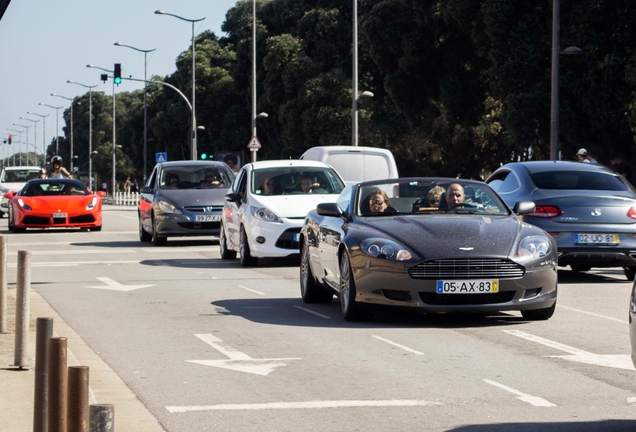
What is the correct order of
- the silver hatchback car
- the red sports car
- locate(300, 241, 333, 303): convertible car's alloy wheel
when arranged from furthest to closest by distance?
the red sports car
the silver hatchback car
locate(300, 241, 333, 303): convertible car's alloy wheel

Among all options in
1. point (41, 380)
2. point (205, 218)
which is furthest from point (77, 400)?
point (205, 218)

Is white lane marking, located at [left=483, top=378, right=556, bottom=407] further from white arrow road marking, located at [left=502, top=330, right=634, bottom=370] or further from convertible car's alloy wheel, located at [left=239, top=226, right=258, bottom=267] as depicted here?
convertible car's alloy wheel, located at [left=239, top=226, right=258, bottom=267]

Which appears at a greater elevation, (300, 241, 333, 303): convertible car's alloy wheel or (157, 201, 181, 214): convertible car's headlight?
(157, 201, 181, 214): convertible car's headlight

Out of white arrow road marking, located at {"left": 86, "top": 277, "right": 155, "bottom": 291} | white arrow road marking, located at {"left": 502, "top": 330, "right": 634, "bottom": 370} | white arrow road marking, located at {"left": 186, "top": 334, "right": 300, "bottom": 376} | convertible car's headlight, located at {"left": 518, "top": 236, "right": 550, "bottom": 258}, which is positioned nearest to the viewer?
white arrow road marking, located at {"left": 186, "top": 334, "right": 300, "bottom": 376}

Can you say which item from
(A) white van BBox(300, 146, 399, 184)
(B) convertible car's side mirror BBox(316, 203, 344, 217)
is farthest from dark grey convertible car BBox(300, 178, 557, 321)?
(A) white van BBox(300, 146, 399, 184)

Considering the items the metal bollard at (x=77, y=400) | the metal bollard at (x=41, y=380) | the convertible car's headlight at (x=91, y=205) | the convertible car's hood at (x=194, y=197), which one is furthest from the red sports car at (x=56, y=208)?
the metal bollard at (x=77, y=400)

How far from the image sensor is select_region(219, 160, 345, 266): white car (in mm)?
19266

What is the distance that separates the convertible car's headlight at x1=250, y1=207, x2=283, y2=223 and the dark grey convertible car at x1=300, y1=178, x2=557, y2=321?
656 centimetres

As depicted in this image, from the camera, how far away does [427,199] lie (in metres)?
12.7

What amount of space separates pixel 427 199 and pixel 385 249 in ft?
4.59

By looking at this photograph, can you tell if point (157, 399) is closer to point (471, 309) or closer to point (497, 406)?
point (497, 406)

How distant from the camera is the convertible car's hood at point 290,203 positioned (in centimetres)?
1936

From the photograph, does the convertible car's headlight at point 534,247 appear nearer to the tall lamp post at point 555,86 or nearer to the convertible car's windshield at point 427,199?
the convertible car's windshield at point 427,199

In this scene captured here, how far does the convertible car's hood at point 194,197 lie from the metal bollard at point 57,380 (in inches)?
799
